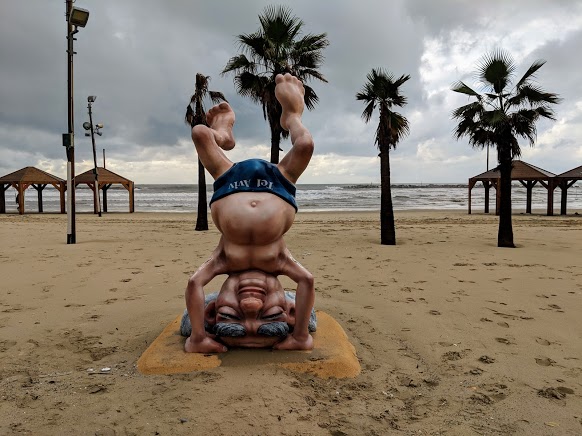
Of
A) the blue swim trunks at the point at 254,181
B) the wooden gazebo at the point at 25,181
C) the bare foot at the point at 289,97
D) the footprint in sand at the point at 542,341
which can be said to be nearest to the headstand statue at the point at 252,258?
the blue swim trunks at the point at 254,181

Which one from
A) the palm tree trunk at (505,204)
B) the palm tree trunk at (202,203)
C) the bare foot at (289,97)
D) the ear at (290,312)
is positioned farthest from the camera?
the palm tree trunk at (202,203)

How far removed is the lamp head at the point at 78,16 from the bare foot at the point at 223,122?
7.53m

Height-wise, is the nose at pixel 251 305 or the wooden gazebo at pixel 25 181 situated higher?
the wooden gazebo at pixel 25 181

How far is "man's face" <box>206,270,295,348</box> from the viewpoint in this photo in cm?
344

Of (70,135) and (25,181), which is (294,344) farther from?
(25,181)

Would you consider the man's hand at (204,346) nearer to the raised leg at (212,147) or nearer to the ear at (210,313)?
the ear at (210,313)

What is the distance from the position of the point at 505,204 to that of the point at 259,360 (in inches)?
359

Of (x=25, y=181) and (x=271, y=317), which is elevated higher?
(x=25, y=181)

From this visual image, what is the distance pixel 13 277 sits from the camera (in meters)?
6.66

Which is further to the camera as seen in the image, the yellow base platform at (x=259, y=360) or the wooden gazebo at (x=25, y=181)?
the wooden gazebo at (x=25, y=181)

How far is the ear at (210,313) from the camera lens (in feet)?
11.9

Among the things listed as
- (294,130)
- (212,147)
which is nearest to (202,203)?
(212,147)

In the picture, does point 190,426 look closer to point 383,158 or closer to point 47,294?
point 47,294

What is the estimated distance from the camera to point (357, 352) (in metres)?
3.82
